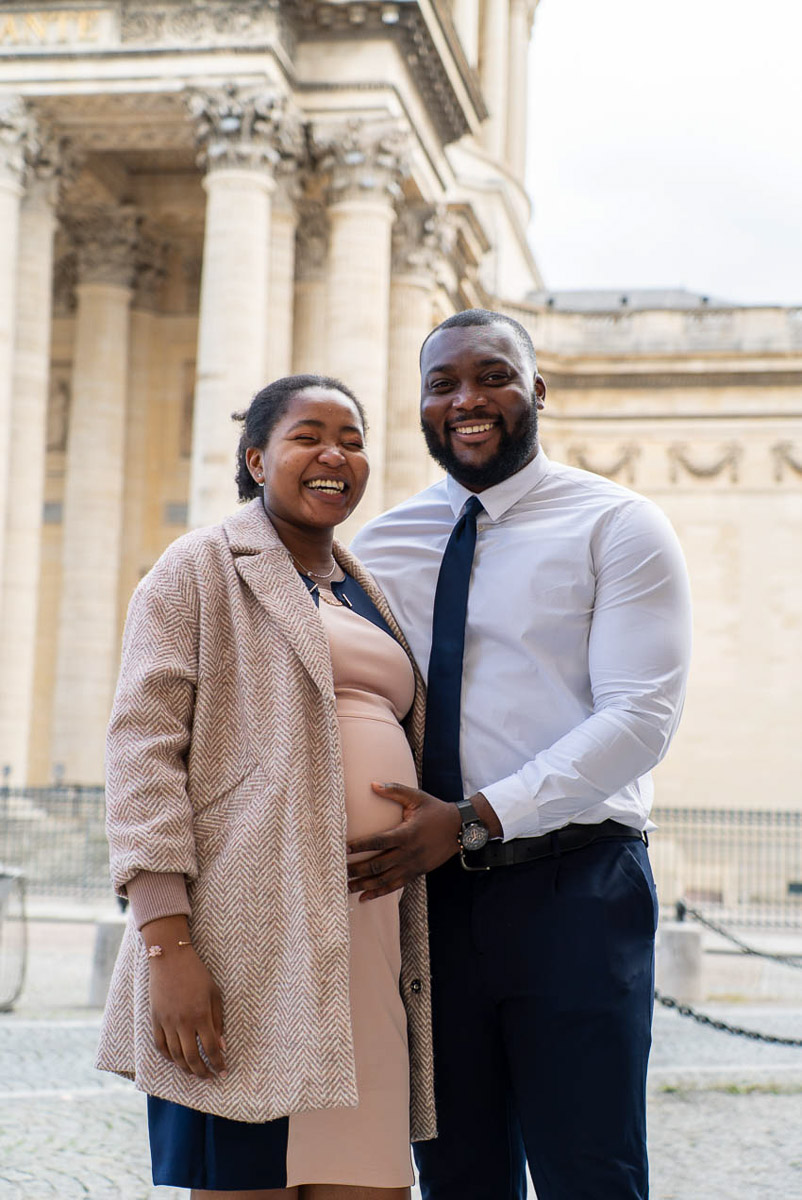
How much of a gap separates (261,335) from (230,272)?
1.03 m

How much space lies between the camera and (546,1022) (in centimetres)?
314

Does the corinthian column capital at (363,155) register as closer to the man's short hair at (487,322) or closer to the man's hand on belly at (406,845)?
the man's short hair at (487,322)

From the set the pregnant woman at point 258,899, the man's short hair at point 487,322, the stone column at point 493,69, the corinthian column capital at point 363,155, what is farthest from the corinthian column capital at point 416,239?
the pregnant woman at point 258,899

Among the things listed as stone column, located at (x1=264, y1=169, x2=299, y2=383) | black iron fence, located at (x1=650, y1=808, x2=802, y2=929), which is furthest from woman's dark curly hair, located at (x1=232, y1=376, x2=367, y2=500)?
black iron fence, located at (x1=650, y1=808, x2=802, y2=929)

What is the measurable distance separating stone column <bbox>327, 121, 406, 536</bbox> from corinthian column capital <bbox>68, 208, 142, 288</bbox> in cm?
594

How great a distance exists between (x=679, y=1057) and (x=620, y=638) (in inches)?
258

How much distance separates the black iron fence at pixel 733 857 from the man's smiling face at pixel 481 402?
2355 cm

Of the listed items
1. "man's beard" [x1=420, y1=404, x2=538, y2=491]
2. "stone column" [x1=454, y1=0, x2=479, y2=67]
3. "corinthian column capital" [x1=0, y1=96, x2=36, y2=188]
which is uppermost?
"stone column" [x1=454, y1=0, x2=479, y2=67]

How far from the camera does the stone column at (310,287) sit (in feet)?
82.1

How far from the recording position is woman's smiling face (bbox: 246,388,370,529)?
3.23m

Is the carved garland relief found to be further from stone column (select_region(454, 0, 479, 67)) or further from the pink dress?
the pink dress

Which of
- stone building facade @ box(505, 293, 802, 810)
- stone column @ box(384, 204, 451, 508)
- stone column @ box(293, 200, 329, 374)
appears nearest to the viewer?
stone column @ box(293, 200, 329, 374)

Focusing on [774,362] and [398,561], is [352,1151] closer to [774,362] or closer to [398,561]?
[398,561]

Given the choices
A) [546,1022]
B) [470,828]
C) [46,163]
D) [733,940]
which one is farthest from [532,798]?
[46,163]
